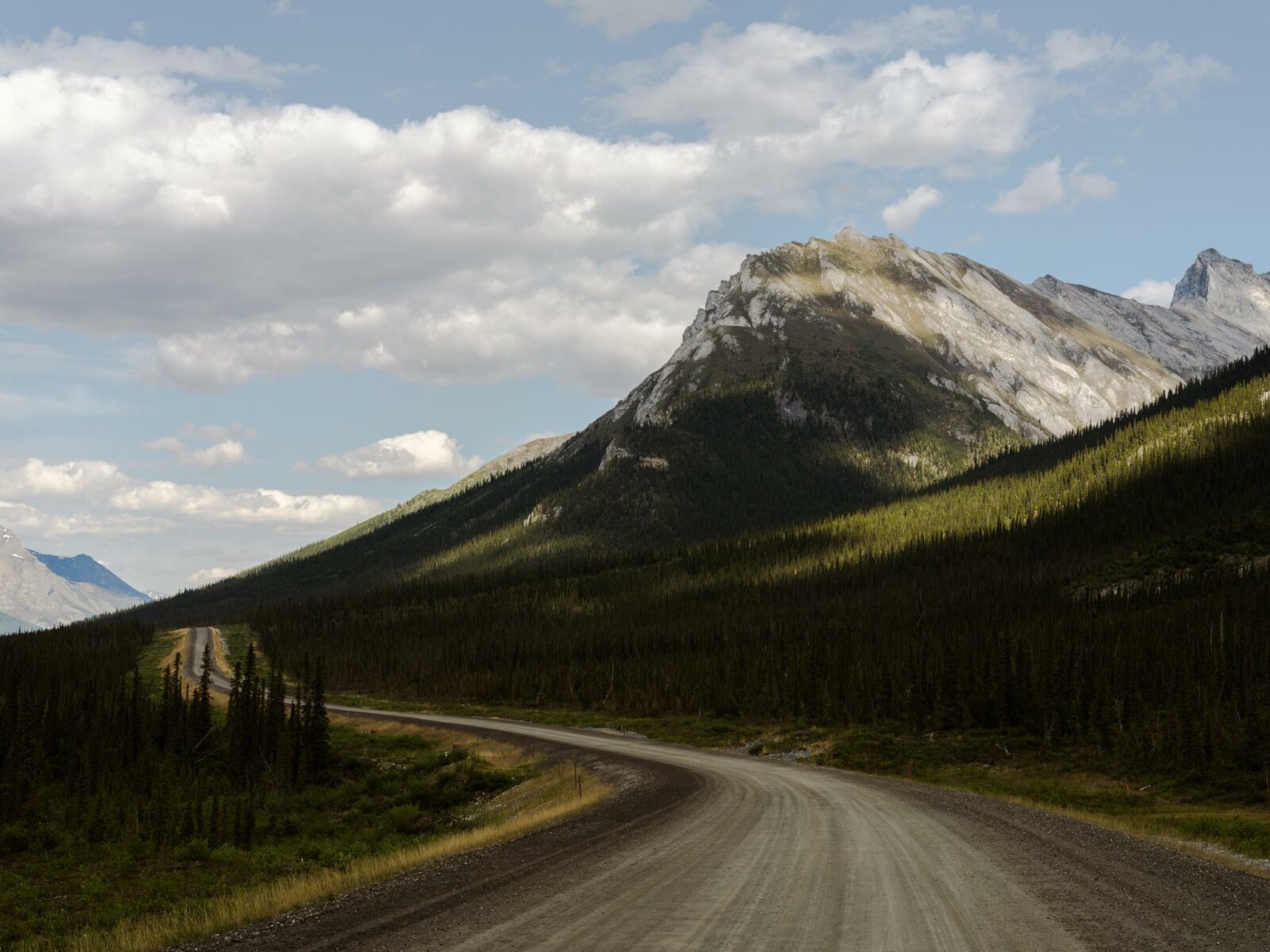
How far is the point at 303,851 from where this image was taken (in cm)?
3788

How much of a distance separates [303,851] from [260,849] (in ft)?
8.03

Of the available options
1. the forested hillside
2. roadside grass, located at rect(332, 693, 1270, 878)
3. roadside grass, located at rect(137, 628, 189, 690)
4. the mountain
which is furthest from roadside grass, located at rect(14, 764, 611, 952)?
roadside grass, located at rect(137, 628, 189, 690)

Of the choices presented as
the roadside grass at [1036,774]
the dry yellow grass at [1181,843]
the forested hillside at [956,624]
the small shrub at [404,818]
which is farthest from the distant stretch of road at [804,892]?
the forested hillside at [956,624]

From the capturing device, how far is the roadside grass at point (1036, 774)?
31.0 meters

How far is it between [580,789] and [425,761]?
21872 millimetres

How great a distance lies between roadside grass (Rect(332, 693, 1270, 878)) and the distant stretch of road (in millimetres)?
5500

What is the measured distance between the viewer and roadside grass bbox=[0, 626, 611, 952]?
2102 cm

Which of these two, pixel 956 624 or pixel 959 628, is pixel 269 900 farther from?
pixel 956 624

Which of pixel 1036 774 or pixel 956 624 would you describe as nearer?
pixel 1036 774

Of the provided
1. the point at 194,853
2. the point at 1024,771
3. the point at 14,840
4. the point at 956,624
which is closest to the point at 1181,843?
the point at 1024,771

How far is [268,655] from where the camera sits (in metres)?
142

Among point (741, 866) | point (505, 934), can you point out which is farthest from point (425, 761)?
point (505, 934)

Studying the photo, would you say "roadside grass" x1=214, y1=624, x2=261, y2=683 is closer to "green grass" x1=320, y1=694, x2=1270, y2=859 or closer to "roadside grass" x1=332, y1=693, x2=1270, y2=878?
"green grass" x1=320, y1=694, x2=1270, y2=859

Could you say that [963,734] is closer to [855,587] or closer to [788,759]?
[788,759]
